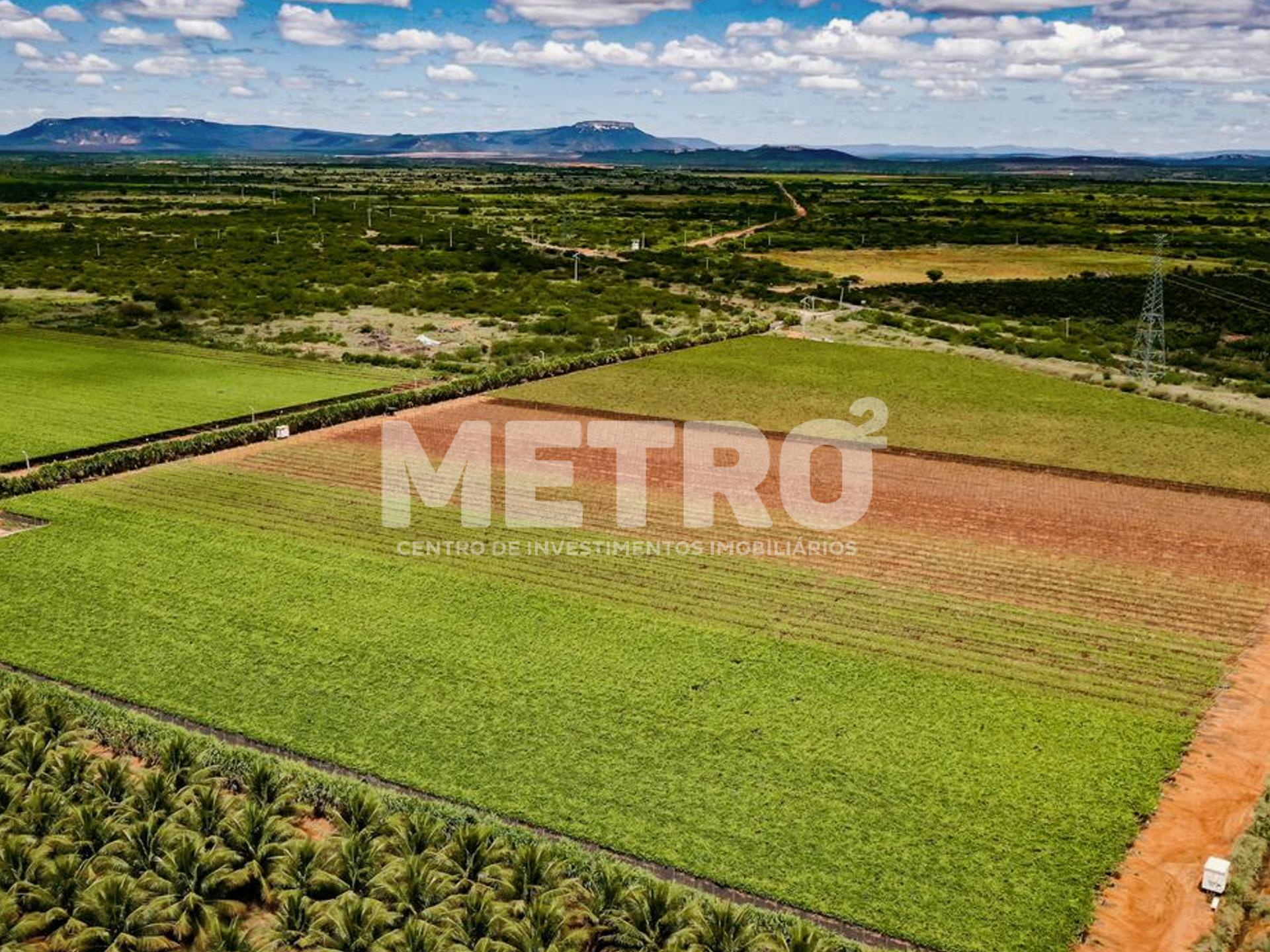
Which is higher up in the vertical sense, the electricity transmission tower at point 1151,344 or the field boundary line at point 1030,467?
the electricity transmission tower at point 1151,344

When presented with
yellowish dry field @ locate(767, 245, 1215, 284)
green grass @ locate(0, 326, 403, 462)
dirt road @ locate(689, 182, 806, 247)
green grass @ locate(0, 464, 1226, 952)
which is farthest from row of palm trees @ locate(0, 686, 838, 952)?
dirt road @ locate(689, 182, 806, 247)

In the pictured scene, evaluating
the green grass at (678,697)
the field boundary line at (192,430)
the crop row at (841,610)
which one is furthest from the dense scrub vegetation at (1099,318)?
the green grass at (678,697)

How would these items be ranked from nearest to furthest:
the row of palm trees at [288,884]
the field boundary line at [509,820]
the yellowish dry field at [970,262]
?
1. the row of palm trees at [288,884]
2. the field boundary line at [509,820]
3. the yellowish dry field at [970,262]

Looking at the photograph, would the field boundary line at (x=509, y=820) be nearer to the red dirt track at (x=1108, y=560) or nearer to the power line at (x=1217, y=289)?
the red dirt track at (x=1108, y=560)

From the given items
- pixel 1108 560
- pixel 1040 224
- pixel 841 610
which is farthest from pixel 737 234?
pixel 841 610

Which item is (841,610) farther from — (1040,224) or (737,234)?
(1040,224)

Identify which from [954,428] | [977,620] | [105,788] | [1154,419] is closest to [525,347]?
[954,428]
